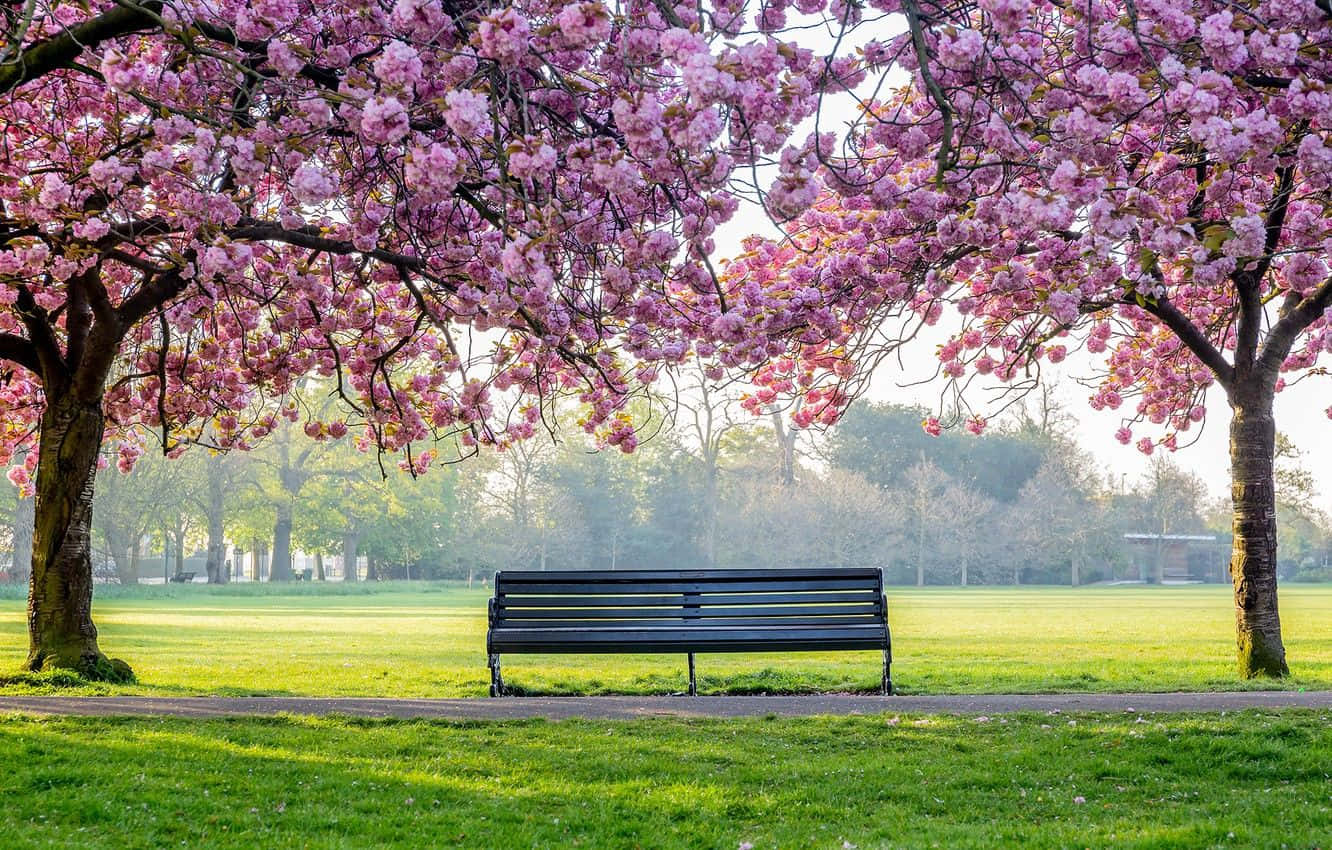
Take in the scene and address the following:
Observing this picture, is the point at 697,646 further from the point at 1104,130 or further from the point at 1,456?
the point at 1,456

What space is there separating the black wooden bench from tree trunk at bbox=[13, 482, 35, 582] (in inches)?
1468

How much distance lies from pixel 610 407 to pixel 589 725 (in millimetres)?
4442

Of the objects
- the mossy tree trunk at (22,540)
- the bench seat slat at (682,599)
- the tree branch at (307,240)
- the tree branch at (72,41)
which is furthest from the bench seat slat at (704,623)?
the mossy tree trunk at (22,540)

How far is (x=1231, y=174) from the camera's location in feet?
20.9

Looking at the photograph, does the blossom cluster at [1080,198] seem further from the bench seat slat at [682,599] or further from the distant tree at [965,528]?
the distant tree at [965,528]

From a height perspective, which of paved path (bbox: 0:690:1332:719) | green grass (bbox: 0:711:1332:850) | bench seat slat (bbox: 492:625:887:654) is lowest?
paved path (bbox: 0:690:1332:719)

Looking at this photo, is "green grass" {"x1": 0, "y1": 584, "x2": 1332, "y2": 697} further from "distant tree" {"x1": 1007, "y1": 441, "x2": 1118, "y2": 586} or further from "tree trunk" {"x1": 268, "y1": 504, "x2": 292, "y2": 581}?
"distant tree" {"x1": 1007, "y1": 441, "x2": 1118, "y2": 586}

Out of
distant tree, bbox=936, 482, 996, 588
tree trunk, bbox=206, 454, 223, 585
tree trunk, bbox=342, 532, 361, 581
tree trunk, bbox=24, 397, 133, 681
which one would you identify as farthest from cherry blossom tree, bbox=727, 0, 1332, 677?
tree trunk, bbox=342, 532, 361, 581

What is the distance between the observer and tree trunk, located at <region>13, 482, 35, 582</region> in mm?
40438

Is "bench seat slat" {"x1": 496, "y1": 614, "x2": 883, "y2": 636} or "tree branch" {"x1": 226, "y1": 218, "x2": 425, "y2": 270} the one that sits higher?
"tree branch" {"x1": 226, "y1": 218, "x2": 425, "y2": 270}

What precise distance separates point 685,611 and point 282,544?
44.0 meters

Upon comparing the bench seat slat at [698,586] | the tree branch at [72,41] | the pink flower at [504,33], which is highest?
the tree branch at [72,41]

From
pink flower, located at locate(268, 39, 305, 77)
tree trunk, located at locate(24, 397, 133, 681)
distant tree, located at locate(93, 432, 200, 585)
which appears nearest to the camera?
pink flower, located at locate(268, 39, 305, 77)

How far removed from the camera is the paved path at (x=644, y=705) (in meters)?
7.43
